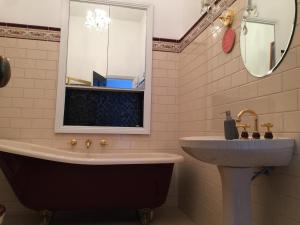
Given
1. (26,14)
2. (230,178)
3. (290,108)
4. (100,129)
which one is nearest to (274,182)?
(230,178)

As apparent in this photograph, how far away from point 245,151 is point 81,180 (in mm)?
1444

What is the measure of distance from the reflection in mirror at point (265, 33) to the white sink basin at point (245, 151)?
1.66ft

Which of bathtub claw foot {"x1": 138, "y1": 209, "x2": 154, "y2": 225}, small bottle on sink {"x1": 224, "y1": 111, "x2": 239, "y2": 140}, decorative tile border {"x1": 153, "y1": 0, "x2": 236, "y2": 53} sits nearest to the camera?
small bottle on sink {"x1": 224, "y1": 111, "x2": 239, "y2": 140}

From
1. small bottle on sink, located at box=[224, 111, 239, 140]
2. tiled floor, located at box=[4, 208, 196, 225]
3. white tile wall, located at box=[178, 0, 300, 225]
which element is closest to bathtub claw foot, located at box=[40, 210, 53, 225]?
tiled floor, located at box=[4, 208, 196, 225]

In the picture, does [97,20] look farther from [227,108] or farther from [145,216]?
[145,216]

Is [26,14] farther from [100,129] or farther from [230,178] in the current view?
[230,178]

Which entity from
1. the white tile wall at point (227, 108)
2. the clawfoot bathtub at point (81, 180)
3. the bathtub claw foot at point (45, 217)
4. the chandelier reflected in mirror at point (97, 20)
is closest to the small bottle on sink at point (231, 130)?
the white tile wall at point (227, 108)

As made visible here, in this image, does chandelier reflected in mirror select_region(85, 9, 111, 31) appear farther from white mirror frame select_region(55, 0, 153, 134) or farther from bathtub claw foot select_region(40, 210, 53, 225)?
bathtub claw foot select_region(40, 210, 53, 225)

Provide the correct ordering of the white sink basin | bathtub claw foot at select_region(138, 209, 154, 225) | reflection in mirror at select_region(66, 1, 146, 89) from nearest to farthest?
the white sink basin
bathtub claw foot at select_region(138, 209, 154, 225)
reflection in mirror at select_region(66, 1, 146, 89)

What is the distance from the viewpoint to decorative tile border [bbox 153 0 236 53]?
2213 mm

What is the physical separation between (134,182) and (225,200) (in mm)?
1010

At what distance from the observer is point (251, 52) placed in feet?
5.81

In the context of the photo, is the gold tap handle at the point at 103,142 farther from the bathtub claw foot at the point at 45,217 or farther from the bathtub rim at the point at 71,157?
the bathtub claw foot at the point at 45,217

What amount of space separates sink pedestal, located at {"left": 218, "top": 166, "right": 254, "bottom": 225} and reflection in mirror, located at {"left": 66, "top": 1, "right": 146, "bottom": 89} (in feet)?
6.28
